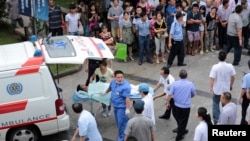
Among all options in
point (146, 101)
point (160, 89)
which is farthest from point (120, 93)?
point (160, 89)

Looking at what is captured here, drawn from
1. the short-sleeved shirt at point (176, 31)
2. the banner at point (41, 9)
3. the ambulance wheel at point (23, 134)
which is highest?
the banner at point (41, 9)

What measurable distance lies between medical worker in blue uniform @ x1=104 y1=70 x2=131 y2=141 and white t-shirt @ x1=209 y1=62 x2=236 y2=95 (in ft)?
6.10

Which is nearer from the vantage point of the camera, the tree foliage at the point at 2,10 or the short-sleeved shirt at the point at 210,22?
the short-sleeved shirt at the point at 210,22

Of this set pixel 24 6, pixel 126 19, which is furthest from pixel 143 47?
pixel 24 6

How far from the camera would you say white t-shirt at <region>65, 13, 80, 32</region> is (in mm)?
14312

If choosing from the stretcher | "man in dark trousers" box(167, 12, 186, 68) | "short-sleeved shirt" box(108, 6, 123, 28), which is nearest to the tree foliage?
"short-sleeved shirt" box(108, 6, 123, 28)

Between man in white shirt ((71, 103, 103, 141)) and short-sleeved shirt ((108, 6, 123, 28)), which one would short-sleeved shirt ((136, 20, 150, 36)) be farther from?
man in white shirt ((71, 103, 103, 141))

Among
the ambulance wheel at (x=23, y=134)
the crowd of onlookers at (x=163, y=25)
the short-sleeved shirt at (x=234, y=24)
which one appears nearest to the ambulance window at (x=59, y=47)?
the crowd of onlookers at (x=163, y=25)

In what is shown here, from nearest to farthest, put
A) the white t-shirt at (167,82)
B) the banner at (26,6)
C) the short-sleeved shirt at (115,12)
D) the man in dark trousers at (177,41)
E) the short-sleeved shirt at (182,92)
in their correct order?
the short-sleeved shirt at (182,92) → the white t-shirt at (167,82) → the man in dark trousers at (177,41) → the banner at (26,6) → the short-sleeved shirt at (115,12)

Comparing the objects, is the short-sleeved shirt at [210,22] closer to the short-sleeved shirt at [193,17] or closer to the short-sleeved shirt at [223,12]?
the short-sleeved shirt at [223,12]

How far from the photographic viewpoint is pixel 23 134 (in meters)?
9.43

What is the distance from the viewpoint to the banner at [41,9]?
43.4 feet

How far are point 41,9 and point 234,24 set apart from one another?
5.19m

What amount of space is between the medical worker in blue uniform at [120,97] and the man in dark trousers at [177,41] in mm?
3897
